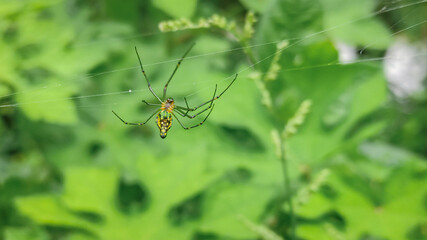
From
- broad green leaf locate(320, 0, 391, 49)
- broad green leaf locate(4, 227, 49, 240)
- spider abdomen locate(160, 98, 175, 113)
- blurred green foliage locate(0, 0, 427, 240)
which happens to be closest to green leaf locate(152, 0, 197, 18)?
blurred green foliage locate(0, 0, 427, 240)

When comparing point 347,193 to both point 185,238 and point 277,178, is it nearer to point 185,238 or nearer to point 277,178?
point 277,178

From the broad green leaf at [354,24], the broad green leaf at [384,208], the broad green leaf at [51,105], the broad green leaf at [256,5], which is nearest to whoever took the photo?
the broad green leaf at [384,208]

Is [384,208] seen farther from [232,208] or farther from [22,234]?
[22,234]

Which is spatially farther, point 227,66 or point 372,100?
point 227,66

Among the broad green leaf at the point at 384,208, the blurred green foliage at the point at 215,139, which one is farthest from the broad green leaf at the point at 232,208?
the broad green leaf at the point at 384,208

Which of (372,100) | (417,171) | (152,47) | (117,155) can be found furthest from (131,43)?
(417,171)

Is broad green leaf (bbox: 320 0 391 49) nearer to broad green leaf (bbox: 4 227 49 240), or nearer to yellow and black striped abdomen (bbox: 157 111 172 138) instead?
yellow and black striped abdomen (bbox: 157 111 172 138)

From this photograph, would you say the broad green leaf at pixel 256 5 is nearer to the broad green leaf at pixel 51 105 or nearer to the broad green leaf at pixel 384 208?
the broad green leaf at pixel 384 208
